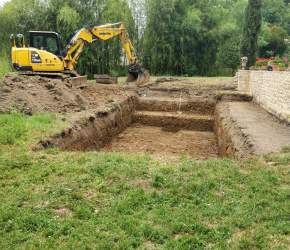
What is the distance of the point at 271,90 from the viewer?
1124 centimetres

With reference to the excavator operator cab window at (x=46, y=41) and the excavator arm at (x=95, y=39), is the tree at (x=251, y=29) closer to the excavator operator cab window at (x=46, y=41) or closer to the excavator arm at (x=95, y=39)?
the excavator arm at (x=95, y=39)

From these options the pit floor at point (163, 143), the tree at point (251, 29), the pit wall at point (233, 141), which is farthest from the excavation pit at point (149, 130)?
the tree at point (251, 29)

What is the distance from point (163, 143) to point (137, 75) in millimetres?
7067

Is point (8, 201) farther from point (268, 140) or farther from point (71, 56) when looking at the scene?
point (71, 56)

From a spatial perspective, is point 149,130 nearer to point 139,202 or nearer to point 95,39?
point 95,39

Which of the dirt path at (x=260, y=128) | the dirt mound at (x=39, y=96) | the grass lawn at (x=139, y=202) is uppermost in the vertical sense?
the dirt mound at (x=39, y=96)

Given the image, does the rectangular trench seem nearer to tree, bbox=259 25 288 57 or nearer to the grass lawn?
the grass lawn

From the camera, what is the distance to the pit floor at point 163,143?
10305mm

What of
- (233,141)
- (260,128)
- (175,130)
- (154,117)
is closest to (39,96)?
(154,117)

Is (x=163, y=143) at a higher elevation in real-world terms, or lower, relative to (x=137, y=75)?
lower

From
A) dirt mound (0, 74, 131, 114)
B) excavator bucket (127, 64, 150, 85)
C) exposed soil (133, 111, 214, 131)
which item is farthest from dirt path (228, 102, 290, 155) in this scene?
excavator bucket (127, 64, 150, 85)

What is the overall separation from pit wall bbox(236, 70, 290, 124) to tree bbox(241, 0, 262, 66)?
8446 millimetres

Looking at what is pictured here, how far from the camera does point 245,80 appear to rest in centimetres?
1588

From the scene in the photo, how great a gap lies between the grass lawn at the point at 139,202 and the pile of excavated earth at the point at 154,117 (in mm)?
1149
